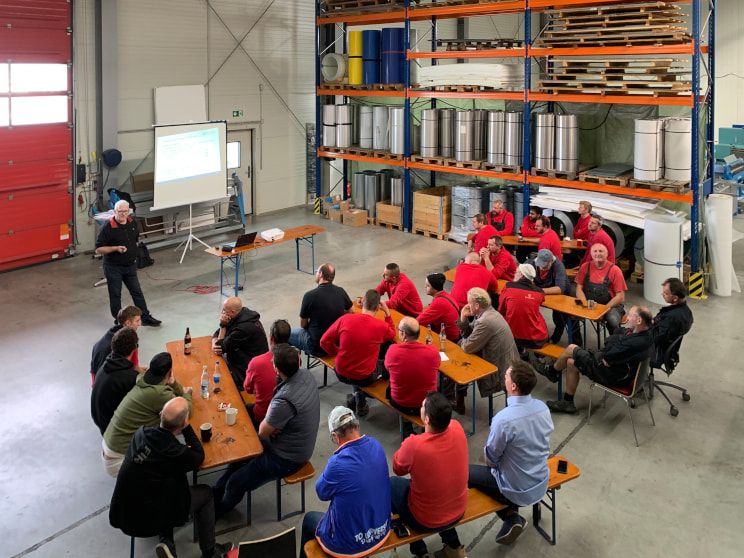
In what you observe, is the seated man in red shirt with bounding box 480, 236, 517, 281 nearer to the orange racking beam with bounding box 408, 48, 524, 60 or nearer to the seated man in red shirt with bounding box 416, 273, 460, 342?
the seated man in red shirt with bounding box 416, 273, 460, 342

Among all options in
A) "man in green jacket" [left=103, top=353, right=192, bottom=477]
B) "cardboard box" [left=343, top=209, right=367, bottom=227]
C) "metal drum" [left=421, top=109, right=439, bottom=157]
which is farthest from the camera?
"cardboard box" [left=343, top=209, right=367, bottom=227]

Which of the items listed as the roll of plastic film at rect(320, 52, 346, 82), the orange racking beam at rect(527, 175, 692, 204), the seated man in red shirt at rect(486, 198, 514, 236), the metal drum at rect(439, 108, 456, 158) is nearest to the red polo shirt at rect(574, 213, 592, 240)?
the seated man in red shirt at rect(486, 198, 514, 236)

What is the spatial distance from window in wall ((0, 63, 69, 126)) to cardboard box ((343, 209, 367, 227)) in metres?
6.62

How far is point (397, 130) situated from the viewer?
16234 millimetres

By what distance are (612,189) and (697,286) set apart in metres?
2.30

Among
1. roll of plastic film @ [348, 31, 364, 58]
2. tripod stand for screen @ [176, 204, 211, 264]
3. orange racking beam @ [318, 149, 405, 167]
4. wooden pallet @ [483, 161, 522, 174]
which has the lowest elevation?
tripod stand for screen @ [176, 204, 211, 264]

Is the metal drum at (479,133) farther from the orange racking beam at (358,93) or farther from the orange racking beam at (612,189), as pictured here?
the orange racking beam at (358,93)

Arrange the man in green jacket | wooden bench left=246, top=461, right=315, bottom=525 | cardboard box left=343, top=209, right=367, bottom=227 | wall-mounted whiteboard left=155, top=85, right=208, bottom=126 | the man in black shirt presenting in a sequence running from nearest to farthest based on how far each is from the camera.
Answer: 1. the man in green jacket
2. wooden bench left=246, top=461, right=315, bottom=525
3. the man in black shirt presenting
4. wall-mounted whiteboard left=155, top=85, right=208, bottom=126
5. cardboard box left=343, top=209, right=367, bottom=227

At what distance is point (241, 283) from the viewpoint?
40.9 ft

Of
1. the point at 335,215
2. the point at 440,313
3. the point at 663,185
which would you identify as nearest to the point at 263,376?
the point at 440,313

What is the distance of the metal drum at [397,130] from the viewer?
1616 centimetres

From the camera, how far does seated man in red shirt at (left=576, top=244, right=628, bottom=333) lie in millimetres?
8906

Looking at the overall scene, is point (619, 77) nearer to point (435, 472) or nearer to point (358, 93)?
point (358, 93)

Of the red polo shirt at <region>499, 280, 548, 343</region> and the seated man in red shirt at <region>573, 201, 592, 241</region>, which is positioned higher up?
the seated man in red shirt at <region>573, 201, 592, 241</region>
